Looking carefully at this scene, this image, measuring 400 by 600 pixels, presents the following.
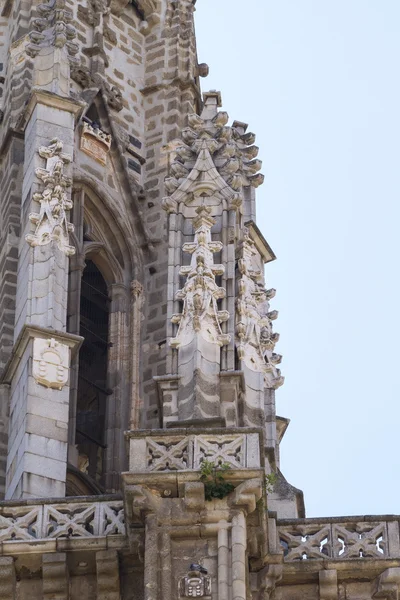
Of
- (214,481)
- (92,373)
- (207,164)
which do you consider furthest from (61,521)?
(92,373)

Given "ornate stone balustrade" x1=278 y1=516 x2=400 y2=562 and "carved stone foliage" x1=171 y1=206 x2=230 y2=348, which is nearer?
"ornate stone balustrade" x1=278 y1=516 x2=400 y2=562

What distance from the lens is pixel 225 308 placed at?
35.0m

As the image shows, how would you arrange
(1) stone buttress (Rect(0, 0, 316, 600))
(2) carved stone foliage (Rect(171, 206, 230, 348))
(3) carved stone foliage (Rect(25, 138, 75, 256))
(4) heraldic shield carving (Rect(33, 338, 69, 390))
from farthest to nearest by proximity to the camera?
(3) carved stone foliage (Rect(25, 138, 75, 256)), (4) heraldic shield carving (Rect(33, 338, 69, 390)), (2) carved stone foliage (Rect(171, 206, 230, 348)), (1) stone buttress (Rect(0, 0, 316, 600))

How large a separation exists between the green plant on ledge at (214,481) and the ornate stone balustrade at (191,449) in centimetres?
10

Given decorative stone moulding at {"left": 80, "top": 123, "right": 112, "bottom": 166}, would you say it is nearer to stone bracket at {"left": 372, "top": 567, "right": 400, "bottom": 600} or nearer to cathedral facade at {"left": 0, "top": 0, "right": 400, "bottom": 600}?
cathedral facade at {"left": 0, "top": 0, "right": 400, "bottom": 600}

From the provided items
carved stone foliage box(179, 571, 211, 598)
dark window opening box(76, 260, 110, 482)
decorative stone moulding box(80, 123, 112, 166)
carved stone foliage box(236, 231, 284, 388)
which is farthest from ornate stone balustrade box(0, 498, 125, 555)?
decorative stone moulding box(80, 123, 112, 166)

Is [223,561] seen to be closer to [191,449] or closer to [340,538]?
[191,449]

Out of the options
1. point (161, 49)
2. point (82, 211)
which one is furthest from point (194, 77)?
point (82, 211)

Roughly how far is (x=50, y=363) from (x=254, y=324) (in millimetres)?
2569

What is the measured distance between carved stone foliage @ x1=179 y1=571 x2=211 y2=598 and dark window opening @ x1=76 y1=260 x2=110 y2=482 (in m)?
7.40

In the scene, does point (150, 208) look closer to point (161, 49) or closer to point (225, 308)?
point (161, 49)

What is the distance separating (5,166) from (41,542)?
8.86 meters

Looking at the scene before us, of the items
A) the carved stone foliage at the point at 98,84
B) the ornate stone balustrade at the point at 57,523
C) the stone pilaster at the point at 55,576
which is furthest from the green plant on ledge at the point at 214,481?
the carved stone foliage at the point at 98,84

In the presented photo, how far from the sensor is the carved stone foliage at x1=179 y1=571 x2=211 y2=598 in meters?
31.1
